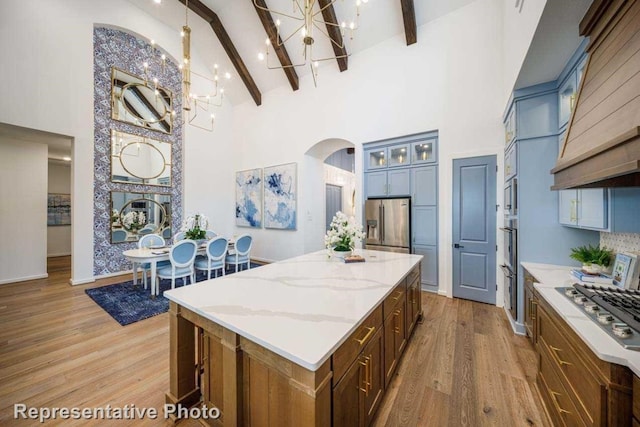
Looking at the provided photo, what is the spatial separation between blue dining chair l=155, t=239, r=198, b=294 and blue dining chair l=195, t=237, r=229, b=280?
347 millimetres

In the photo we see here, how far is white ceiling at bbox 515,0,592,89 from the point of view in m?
1.62

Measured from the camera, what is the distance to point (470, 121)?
362cm

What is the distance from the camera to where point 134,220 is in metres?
5.11

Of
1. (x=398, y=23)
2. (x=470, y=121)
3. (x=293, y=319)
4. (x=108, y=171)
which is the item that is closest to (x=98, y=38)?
(x=108, y=171)

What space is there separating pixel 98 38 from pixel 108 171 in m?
2.58

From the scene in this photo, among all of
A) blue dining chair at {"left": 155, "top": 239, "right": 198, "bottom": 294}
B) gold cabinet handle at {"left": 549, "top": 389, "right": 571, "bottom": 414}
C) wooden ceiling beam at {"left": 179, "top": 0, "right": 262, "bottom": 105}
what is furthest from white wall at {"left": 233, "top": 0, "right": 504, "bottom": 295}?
blue dining chair at {"left": 155, "top": 239, "right": 198, "bottom": 294}

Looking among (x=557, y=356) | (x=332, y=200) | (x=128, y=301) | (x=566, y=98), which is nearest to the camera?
(x=557, y=356)

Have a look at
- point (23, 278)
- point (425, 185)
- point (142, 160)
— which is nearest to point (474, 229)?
point (425, 185)

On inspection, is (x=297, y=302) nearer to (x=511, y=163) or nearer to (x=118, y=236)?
(x=511, y=163)

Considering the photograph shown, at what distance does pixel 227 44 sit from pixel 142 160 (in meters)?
3.43

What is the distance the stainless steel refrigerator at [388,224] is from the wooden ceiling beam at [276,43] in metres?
3.13

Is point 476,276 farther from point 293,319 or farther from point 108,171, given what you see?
point 108,171

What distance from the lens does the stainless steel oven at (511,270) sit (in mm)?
2658

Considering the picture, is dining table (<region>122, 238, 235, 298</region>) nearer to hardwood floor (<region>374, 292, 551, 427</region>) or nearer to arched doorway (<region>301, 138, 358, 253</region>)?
arched doorway (<region>301, 138, 358, 253</region>)
